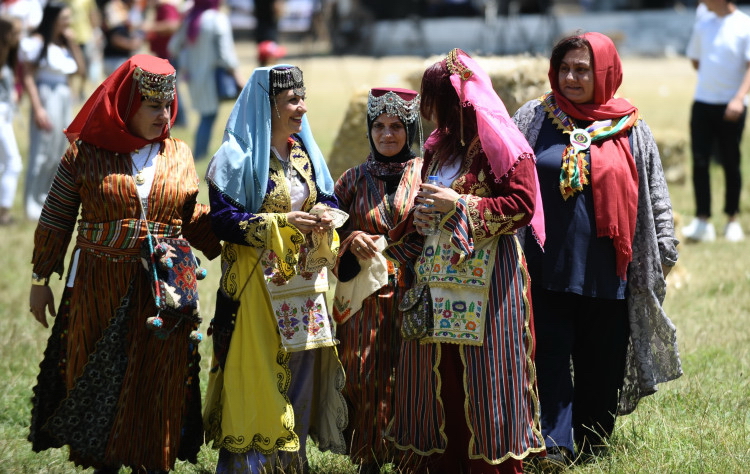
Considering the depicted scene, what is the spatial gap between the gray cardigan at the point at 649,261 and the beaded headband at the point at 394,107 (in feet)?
1.55

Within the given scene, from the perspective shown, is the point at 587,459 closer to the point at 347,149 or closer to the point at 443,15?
the point at 347,149

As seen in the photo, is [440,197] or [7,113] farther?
[7,113]

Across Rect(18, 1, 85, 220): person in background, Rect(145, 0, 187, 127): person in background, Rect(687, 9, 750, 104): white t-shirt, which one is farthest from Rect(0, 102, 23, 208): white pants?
Rect(687, 9, 750, 104): white t-shirt

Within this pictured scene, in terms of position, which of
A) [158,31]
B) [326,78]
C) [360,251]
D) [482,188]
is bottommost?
[326,78]

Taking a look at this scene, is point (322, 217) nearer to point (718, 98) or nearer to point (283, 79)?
point (283, 79)

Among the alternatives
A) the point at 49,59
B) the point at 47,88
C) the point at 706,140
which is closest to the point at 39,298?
the point at 49,59

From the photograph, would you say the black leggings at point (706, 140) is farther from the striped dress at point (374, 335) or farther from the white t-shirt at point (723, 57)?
the striped dress at point (374, 335)

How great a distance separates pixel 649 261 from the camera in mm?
4766

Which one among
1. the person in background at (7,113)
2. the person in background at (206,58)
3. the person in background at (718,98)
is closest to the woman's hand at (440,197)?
the person in background at (718,98)

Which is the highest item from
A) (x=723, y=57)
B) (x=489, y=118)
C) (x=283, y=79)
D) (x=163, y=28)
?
(x=283, y=79)

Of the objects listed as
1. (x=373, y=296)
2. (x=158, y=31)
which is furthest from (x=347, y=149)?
(x=158, y=31)

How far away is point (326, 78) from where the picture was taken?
24984mm

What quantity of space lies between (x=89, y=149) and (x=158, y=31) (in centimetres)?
1248

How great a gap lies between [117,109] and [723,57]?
266 inches
